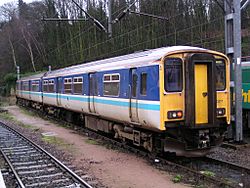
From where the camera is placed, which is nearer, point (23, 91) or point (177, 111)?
point (177, 111)

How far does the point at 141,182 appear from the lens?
29.4 feet

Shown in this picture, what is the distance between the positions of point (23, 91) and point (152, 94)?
31782 millimetres

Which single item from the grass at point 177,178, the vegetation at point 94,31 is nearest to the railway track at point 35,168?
the grass at point 177,178

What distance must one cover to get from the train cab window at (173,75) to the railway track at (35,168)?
3.16m

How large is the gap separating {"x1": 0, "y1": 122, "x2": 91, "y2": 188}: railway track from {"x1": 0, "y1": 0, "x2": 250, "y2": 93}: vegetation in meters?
9.04

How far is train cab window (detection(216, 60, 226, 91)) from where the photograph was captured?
10.8m

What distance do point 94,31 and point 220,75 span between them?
2769 centimetres

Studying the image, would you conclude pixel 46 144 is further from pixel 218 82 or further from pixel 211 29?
pixel 211 29

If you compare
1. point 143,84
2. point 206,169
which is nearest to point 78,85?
point 143,84

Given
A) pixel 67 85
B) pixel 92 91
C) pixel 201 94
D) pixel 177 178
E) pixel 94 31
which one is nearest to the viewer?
pixel 177 178

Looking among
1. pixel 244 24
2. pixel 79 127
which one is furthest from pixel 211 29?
pixel 79 127

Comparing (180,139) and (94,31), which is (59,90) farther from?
(94,31)

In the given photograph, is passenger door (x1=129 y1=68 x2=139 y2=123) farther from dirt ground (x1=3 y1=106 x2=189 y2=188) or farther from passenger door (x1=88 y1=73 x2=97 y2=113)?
passenger door (x1=88 y1=73 x2=97 y2=113)

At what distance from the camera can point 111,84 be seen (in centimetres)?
1338
